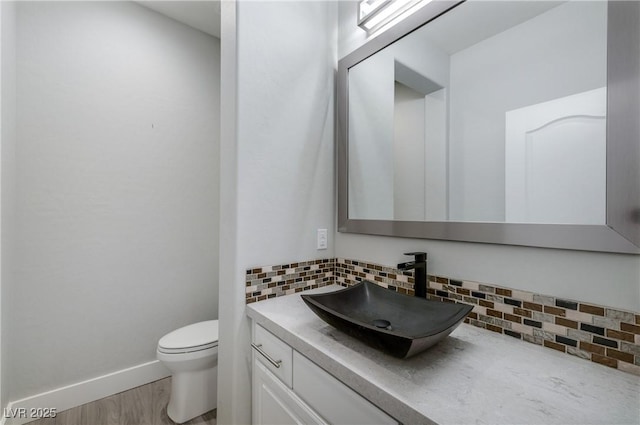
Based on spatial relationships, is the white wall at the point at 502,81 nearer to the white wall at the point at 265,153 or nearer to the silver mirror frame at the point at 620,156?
the silver mirror frame at the point at 620,156

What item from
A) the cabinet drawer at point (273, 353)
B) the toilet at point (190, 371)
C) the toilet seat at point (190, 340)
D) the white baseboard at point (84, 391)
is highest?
the cabinet drawer at point (273, 353)

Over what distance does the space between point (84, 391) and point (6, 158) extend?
1498mm

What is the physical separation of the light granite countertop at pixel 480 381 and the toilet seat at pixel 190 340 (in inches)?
38.0

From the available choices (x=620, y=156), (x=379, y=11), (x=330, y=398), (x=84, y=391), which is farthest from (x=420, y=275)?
(x=84, y=391)

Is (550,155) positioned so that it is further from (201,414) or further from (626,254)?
(201,414)

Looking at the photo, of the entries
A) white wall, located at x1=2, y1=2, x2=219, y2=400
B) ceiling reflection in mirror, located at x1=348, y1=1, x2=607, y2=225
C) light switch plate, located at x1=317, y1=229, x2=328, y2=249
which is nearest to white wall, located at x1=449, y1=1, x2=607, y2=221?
ceiling reflection in mirror, located at x1=348, y1=1, x2=607, y2=225

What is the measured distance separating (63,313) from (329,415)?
190 centimetres

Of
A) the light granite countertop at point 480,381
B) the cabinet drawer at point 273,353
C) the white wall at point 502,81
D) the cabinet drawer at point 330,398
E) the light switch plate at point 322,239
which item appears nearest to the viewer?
the light granite countertop at point 480,381

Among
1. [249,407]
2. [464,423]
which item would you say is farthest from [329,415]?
[249,407]

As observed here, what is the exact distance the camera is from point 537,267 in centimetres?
88

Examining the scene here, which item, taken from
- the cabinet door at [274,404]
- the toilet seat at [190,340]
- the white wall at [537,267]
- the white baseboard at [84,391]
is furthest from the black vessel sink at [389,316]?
the white baseboard at [84,391]

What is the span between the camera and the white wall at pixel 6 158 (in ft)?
4.42

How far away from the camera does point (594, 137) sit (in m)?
0.78

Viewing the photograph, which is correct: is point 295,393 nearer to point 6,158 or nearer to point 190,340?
point 190,340
